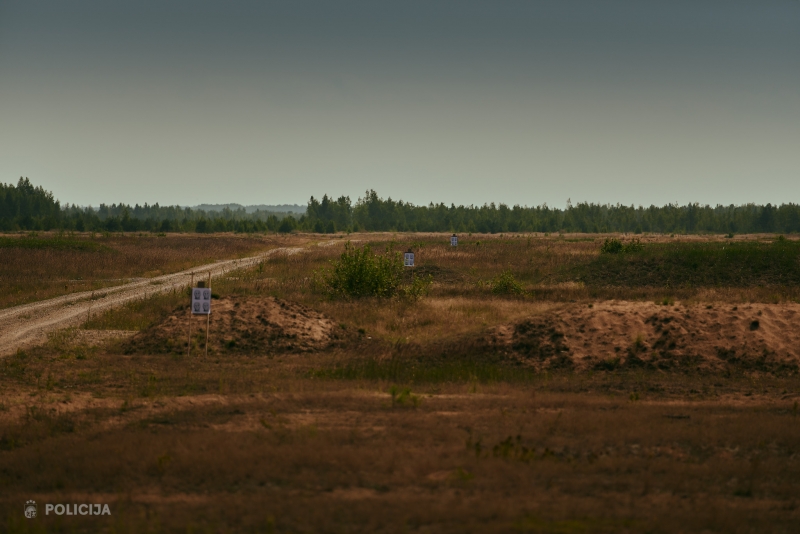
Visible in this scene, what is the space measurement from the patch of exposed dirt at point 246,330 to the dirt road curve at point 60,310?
12.7 feet

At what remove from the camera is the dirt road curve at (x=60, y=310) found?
23.1 metres

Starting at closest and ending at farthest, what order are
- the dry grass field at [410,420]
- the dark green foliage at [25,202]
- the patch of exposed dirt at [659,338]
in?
the dry grass field at [410,420]
the patch of exposed dirt at [659,338]
the dark green foliage at [25,202]

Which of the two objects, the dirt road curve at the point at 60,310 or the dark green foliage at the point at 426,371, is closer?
the dark green foliage at the point at 426,371

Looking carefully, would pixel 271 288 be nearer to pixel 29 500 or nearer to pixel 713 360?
pixel 713 360

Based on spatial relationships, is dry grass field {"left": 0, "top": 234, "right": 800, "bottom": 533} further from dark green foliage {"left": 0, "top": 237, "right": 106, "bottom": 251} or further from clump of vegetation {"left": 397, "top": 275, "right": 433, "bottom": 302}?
dark green foliage {"left": 0, "top": 237, "right": 106, "bottom": 251}

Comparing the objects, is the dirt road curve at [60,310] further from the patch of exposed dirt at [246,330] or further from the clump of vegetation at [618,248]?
the clump of vegetation at [618,248]

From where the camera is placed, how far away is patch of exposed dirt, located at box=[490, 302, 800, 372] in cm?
1984

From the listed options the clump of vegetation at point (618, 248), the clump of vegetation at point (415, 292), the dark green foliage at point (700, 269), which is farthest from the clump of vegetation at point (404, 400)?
the clump of vegetation at point (618, 248)

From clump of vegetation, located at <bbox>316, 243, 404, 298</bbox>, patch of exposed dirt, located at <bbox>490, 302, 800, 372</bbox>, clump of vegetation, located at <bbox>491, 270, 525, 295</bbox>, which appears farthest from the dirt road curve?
clump of vegetation, located at <bbox>491, 270, 525, 295</bbox>

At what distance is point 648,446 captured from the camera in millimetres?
11320

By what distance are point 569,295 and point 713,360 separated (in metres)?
16.1

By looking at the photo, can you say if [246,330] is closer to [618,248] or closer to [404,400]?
[404,400]

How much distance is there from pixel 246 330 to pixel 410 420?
11.4m

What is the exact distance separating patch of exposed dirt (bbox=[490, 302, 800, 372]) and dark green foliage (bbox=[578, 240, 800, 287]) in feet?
67.1
